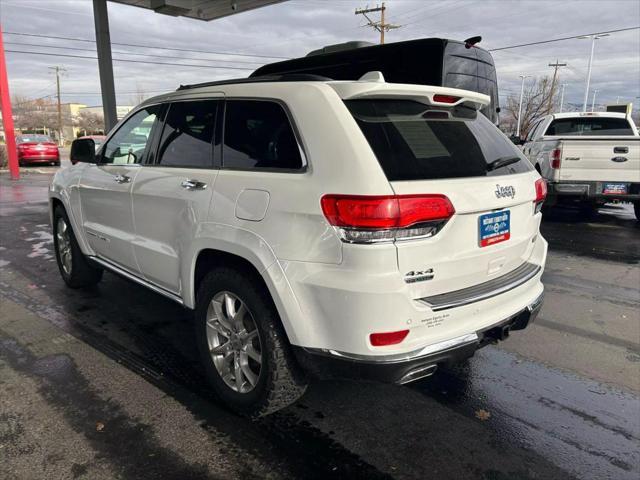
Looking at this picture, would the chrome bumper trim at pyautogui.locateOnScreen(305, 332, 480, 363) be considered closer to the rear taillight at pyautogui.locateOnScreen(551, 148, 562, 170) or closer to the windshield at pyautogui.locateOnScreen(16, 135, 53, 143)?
the rear taillight at pyautogui.locateOnScreen(551, 148, 562, 170)

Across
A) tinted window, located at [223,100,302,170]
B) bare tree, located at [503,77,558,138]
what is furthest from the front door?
bare tree, located at [503,77,558,138]

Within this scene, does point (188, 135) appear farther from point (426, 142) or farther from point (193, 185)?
point (426, 142)

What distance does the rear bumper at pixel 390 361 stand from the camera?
7.67 ft

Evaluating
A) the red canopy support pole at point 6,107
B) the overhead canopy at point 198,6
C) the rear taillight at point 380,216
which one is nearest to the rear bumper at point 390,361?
the rear taillight at point 380,216

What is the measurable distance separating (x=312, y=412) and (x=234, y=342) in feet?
2.08

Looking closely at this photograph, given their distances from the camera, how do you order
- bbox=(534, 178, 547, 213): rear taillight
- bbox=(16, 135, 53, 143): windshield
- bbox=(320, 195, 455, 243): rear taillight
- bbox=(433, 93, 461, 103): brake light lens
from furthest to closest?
→ bbox=(16, 135, 53, 143): windshield < bbox=(534, 178, 547, 213): rear taillight < bbox=(433, 93, 461, 103): brake light lens < bbox=(320, 195, 455, 243): rear taillight

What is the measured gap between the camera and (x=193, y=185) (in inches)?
121

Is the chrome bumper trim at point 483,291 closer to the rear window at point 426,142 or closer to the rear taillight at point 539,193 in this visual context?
the rear taillight at point 539,193

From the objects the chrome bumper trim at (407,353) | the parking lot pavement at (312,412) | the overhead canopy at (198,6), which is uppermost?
the overhead canopy at (198,6)

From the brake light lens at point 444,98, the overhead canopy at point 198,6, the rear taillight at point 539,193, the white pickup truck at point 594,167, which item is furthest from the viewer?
the overhead canopy at point 198,6

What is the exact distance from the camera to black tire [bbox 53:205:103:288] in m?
5.05

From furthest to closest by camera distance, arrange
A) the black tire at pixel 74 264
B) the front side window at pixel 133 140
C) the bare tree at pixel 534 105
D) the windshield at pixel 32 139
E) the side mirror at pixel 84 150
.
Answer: the bare tree at pixel 534 105
the windshield at pixel 32 139
the black tire at pixel 74 264
the side mirror at pixel 84 150
the front side window at pixel 133 140

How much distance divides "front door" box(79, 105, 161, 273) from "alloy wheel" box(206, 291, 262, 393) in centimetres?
A: 116

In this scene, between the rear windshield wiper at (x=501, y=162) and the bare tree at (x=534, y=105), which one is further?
the bare tree at (x=534, y=105)
